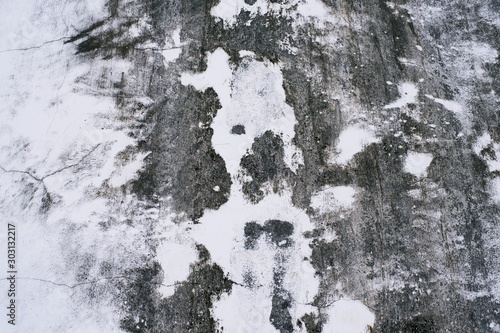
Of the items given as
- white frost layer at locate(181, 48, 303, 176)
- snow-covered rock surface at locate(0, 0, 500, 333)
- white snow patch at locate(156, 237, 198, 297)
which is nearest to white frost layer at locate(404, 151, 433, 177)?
snow-covered rock surface at locate(0, 0, 500, 333)

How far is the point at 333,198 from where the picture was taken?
6.69 ft

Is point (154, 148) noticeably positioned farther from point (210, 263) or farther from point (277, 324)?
point (277, 324)

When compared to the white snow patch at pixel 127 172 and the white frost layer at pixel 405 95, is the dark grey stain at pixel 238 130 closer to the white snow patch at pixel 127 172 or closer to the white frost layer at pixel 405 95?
the white snow patch at pixel 127 172

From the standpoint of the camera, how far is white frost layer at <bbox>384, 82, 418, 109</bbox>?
7.19ft

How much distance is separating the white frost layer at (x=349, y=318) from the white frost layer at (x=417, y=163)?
767 millimetres

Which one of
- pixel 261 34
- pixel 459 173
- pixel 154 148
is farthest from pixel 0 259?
pixel 459 173

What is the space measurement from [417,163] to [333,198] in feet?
1.69

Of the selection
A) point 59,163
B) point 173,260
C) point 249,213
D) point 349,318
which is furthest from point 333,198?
point 59,163

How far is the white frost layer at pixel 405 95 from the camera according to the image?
2192 millimetres

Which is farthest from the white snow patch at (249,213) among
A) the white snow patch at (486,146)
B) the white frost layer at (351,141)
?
the white snow patch at (486,146)

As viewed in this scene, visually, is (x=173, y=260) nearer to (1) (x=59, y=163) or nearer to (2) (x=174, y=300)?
(2) (x=174, y=300)

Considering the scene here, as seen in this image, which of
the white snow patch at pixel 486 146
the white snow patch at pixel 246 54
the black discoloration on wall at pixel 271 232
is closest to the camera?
the black discoloration on wall at pixel 271 232

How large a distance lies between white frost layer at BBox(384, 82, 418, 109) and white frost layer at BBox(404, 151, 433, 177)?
0.29 meters

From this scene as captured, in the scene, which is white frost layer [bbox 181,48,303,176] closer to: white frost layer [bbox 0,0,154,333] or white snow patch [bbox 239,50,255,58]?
white snow patch [bbox 239,50,255,58]
